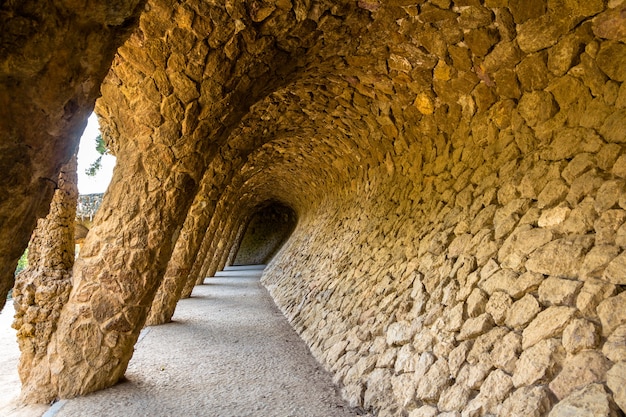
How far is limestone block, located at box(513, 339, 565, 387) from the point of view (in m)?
2.22

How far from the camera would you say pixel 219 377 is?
14.0ft

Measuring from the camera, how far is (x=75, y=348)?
11.6ft

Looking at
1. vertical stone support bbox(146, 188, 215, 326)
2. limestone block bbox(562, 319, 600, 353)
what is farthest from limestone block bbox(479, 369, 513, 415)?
vertical stone support bbox(146, 188, 215, 326)

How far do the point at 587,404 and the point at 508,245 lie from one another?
1341 millimetres

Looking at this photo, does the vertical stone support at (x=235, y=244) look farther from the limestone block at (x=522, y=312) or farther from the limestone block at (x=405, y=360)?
the limestone block at (x=522, y=312)

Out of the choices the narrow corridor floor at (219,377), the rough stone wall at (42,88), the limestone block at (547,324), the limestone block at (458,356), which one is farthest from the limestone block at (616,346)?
the rough stone wall at (42,88)

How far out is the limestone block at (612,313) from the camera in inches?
81.7

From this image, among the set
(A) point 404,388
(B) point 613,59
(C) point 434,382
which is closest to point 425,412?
(C) point 434,382

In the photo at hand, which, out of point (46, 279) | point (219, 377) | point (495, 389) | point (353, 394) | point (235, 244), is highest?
point (46, 279)

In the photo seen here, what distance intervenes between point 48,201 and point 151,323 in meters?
5.60

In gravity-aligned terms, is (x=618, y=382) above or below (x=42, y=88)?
below

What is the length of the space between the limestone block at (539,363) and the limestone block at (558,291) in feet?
0.84

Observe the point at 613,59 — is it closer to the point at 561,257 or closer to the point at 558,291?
the point at 561,257

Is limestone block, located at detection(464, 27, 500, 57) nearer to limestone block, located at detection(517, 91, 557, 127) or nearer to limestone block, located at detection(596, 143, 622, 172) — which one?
limestone block, located at detection(517, 91, 557, 127)
